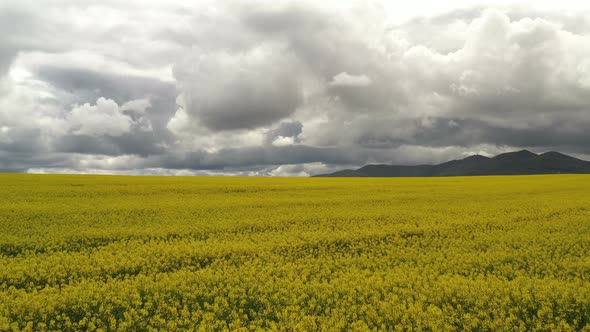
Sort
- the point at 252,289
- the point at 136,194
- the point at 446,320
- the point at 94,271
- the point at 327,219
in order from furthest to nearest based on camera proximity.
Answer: the point at 136,194 < the point at 327,219 < the point at 94,271 < the point at 252,289 < the point at 446,320

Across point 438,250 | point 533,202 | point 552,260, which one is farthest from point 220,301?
point 533,202

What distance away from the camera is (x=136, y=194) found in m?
32.3

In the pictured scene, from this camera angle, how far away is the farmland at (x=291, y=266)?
973 centimetres

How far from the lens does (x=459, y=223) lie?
2094cm

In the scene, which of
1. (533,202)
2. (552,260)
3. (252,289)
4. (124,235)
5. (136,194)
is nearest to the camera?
(252,289)

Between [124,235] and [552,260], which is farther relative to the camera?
[124,235]

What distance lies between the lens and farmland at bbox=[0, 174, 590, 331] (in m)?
9.73

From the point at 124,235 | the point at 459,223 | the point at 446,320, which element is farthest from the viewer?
the point at 459,223

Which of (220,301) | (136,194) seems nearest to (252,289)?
(220,301)

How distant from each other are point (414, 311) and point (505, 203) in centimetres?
2327

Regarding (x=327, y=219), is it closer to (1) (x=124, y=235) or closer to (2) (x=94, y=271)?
(1) (x=124, y=235)

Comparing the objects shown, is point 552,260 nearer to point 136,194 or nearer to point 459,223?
point 459,223

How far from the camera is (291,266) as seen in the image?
1365 cm

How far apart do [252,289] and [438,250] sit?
27.7ft
